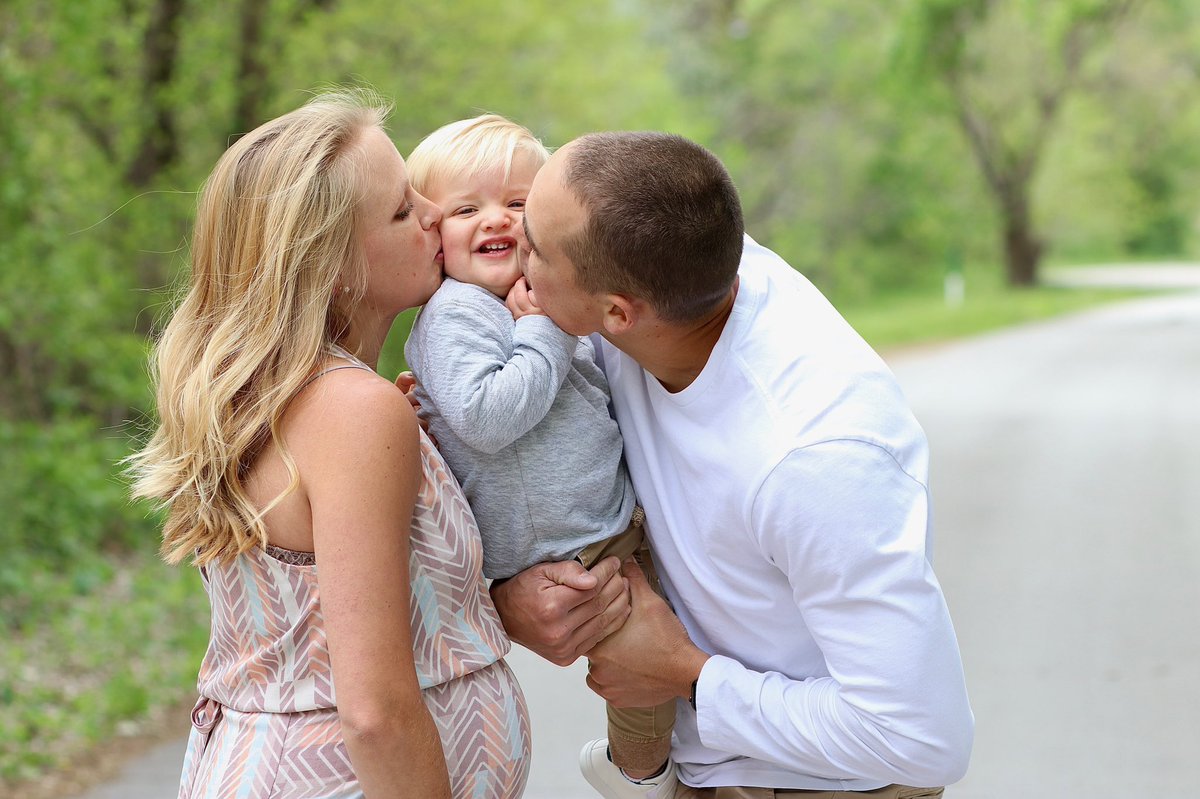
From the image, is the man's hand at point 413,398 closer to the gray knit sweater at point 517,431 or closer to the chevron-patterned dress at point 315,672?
the gray knit sweater at point 517,431

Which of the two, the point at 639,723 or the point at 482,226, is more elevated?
the point at 482,226

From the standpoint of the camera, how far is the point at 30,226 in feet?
25.8

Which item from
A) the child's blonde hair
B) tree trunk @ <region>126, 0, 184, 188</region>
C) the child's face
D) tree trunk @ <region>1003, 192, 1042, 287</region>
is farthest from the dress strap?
tree trunk @ <region>1003, 192, 1042, 287</region>

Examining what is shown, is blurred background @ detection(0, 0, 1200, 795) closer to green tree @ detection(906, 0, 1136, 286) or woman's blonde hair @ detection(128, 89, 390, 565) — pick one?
woman's blonde hair @ detection(128, 89, 390, 565)

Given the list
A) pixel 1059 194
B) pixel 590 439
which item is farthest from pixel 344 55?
pixel 1059 194

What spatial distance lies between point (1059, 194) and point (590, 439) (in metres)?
37.4

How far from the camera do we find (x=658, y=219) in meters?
1.87

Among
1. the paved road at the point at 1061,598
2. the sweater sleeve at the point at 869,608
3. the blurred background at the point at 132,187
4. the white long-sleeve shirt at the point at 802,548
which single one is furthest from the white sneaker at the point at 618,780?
the paved road at the point at 1061,598

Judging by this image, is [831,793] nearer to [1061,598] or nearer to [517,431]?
[517,431]

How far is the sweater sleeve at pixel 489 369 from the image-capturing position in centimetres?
201

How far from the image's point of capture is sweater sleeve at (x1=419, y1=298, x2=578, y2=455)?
6.59ft

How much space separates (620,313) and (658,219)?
0.59 feet

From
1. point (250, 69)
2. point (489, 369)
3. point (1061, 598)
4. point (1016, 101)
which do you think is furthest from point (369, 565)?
point (1016, 101)

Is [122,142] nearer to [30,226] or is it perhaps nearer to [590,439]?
[30,226]
